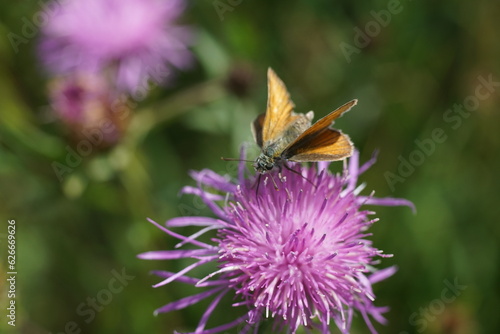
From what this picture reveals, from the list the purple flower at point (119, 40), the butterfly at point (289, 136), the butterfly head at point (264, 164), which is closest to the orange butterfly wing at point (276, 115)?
the butterfly at point (289, 136)

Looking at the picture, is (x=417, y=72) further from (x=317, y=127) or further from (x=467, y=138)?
(x=317, y=127)

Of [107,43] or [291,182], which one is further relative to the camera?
[107,43]

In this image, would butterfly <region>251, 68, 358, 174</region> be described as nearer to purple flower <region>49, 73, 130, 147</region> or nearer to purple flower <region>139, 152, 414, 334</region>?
purple flower <region>139, 152, 414, 334</region>

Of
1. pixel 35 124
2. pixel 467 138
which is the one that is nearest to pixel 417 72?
pixel 467 138

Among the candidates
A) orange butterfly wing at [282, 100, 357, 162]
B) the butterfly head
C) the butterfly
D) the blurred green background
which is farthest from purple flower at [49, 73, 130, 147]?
orange butterfly wing at [282, 100, 357, 162]

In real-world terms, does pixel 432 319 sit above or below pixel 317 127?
below

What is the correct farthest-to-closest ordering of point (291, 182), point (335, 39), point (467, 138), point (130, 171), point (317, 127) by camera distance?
point (335, 39), point (467, 138), point (130, 171), point (291, 182), point (317, 127)
